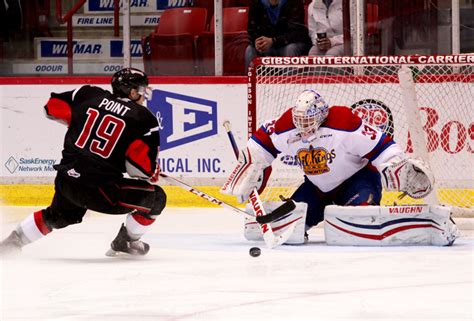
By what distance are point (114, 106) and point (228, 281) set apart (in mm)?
1039

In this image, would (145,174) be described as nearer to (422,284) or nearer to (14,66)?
(422,284)

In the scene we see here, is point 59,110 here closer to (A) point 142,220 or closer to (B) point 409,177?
(A) point 142,220

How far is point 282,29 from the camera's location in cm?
795

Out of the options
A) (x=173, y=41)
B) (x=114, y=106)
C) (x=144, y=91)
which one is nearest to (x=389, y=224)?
(x=144, y=91)

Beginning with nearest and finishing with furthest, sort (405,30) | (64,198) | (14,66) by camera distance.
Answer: (64,198), (405,30), (14,66)

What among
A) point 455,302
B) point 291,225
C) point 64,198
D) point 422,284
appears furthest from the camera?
point 291,225

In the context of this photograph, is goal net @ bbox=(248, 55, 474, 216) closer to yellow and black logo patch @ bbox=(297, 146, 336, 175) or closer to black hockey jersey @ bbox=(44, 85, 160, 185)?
yellow and black logo patch @ bbox=(297, 146, 336, 175)

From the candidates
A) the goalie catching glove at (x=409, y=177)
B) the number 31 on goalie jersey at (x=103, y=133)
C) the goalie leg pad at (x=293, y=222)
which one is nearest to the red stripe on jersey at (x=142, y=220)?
the number 31 on goalie jersey at (x=103, y=133)

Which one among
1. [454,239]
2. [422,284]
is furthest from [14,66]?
[422,284]

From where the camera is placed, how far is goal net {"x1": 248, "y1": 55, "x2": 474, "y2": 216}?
716cm

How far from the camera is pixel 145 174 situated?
5391 millimetres

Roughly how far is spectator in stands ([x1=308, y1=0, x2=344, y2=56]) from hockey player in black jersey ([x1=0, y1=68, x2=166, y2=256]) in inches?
99.8

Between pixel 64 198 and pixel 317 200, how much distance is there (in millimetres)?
1339

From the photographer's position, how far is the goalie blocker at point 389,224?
5820 millimetres
